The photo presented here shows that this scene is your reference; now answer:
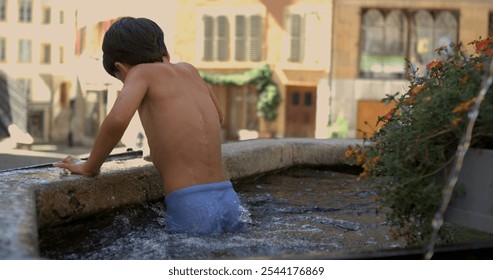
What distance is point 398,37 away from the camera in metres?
27.5

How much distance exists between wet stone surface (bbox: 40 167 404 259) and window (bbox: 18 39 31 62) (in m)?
42.0

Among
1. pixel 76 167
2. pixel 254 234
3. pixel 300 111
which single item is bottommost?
pixel 300 111

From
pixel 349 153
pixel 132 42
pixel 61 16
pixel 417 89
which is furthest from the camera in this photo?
pixel 61 16

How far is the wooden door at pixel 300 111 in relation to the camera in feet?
93.7

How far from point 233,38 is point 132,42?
1060 inches

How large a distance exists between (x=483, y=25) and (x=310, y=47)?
5693 millimetres

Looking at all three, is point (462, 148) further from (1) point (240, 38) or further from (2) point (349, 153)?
(1) point (240, 38)

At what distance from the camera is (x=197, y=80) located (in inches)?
132

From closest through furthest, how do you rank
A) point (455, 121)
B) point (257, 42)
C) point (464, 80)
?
point (455, 121) < point (464, 80) < point (257, 42)

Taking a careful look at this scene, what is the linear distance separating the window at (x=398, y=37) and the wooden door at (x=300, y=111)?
2.12m

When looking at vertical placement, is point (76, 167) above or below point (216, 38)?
below

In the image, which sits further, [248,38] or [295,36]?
[248,38]

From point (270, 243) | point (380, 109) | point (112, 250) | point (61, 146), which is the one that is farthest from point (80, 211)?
point (61, 146)

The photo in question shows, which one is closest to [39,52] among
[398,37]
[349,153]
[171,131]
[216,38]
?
[216,38]
